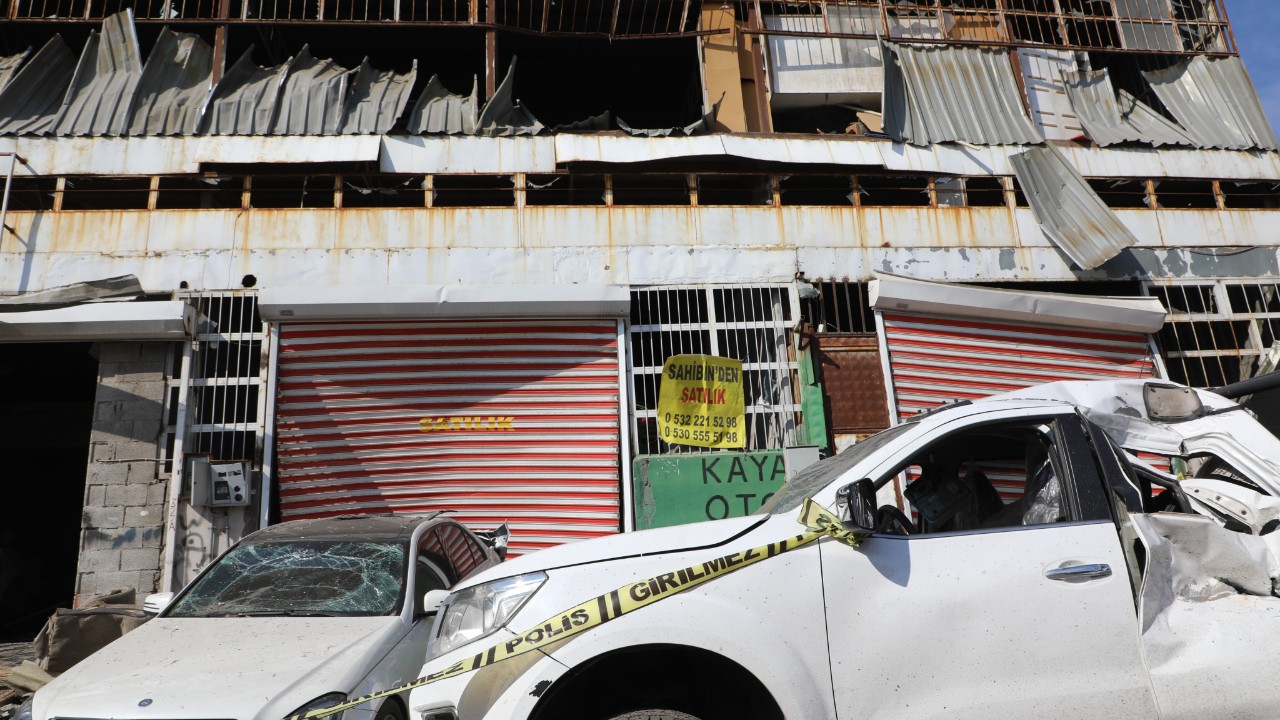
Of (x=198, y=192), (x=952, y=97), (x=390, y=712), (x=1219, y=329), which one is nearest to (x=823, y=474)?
(x=390, y=712)

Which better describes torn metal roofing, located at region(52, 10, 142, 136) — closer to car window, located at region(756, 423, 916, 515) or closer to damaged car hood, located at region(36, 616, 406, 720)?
damaged car hood, located at region(36, 616, 406, 720)

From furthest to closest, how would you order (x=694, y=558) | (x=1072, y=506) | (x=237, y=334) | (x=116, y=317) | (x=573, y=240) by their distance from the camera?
(x=573, y=240)
(x=237, y=334)
(x=116, y=317)
(x=1072, y=506)
(x=694, y=558)

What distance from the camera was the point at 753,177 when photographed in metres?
11.0

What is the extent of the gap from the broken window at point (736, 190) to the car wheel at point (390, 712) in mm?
7973

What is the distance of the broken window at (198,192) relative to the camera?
9930 mm

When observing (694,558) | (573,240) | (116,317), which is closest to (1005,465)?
(694,558)

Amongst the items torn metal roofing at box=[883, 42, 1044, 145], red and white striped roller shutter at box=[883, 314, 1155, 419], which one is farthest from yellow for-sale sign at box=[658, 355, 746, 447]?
torn metal roofing at box=[883, 42, 1044, 145]

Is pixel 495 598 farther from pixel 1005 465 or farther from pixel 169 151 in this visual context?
pixel 169 151

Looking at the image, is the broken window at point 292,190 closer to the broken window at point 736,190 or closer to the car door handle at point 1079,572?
the broken window at point 736,190

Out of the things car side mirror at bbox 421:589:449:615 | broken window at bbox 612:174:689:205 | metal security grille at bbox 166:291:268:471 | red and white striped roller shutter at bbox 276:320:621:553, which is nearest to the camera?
car side mirror at bbox 421:589:449:615

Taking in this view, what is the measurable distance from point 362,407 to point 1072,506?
24.8 ft

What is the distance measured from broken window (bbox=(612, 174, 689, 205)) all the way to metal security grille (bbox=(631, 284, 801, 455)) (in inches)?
67.0

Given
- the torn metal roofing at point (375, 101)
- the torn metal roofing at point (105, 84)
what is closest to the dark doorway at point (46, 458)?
the torn metal roofing at point (105, 84)

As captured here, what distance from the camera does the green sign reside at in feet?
28.5
